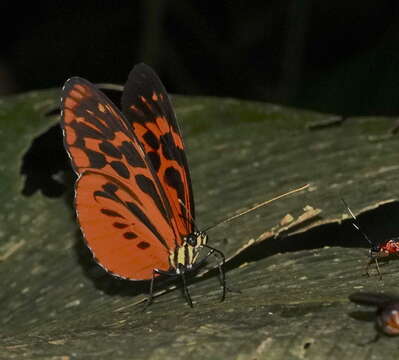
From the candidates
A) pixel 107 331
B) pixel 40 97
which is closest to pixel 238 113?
pixel 40 97

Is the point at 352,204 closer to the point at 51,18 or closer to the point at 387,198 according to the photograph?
the point at 387,198

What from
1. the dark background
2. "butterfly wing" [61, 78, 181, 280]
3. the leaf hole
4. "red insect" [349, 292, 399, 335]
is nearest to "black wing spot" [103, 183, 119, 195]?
"butterfly wing" [61, 78, 181, 280]

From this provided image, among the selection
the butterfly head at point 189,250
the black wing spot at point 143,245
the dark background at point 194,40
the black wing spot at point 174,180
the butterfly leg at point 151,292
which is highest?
the dark background at point 194,40

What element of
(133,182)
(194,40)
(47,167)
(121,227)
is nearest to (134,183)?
(133,182)

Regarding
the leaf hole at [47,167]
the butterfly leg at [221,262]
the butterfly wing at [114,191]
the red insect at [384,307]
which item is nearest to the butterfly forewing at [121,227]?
the butterfly wing at [114,191]

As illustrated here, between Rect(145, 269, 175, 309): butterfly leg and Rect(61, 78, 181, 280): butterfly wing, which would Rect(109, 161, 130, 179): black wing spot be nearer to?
Rect(61, 78, 181, 280): butterfly wing

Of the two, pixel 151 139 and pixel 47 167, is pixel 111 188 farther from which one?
pixel 47 167

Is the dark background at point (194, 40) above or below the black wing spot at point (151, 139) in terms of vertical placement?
above

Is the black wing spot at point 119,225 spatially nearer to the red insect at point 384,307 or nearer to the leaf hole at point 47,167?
the leaf hole at point 47,167
